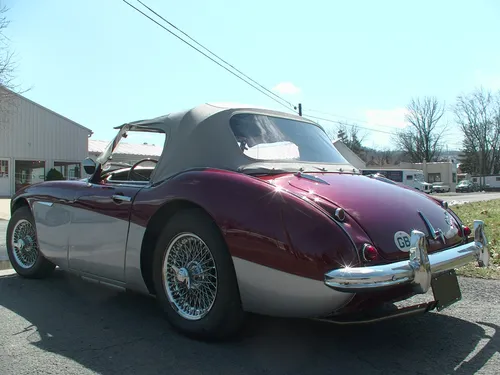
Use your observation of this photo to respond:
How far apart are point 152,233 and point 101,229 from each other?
61 cm

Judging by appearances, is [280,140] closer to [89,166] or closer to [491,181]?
[89,166]

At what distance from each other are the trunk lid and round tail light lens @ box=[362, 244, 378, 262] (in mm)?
72

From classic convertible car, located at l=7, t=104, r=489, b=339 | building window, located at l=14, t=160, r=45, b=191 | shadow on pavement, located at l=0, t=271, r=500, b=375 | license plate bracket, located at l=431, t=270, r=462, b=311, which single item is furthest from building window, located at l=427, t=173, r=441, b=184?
license plate bracket, located at l=431, t=270, r=462, b=311

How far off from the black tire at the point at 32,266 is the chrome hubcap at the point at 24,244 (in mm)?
31

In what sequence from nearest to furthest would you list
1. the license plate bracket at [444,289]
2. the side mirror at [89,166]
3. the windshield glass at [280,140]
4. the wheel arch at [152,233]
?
the license plate bracket at [444,289] → the wheel arch at [152,233] → the windshield glass at [280,140] → the side mirror at [89,166]

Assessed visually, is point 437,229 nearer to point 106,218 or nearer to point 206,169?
point 206,169

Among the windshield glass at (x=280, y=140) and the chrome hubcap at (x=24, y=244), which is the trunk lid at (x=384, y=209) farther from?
the chrome hubcap at (x=24, y=244)

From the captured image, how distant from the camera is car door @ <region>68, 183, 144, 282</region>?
3473mm

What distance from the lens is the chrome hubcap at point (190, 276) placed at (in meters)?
2.95

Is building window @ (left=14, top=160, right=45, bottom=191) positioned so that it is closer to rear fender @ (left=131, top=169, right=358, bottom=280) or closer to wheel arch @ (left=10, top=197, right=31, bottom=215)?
wheel arch @ (left=10, top=197, right=31, bottom=215)

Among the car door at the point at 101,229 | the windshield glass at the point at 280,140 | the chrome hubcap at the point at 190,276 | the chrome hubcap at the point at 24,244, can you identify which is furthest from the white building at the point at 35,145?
the chrome hubcap at the point at 190,276

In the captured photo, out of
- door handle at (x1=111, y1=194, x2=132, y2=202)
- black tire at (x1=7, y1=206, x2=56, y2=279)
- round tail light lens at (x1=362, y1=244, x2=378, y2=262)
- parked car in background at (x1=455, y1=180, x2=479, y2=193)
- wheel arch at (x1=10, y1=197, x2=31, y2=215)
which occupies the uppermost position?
door handle at (x1=111, y1=194, x2=132, y2=202)

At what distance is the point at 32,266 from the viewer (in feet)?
15.5

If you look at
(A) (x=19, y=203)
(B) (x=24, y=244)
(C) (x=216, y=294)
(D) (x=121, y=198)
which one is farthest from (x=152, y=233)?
(A) (x=19, y=203)
